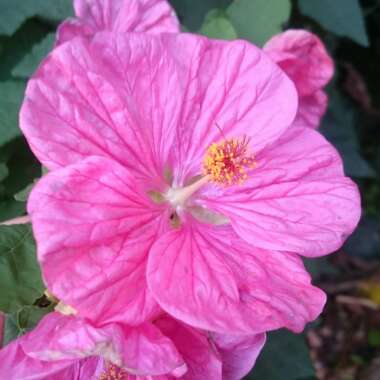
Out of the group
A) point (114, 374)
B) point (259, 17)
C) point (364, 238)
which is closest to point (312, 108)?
point (259, 17)

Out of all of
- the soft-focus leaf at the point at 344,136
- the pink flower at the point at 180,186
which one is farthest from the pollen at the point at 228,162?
→ the soft-focus leaf at the point at 344,136

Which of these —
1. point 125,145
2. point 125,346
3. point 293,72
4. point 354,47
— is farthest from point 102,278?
point 354,47

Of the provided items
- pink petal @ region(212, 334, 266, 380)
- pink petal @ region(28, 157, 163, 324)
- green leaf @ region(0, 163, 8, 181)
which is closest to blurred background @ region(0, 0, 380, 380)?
green leaf @ region(0, 163, 8, 181)

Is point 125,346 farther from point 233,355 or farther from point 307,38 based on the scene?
point 307,38

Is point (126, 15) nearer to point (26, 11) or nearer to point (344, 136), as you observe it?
point (26, 11)

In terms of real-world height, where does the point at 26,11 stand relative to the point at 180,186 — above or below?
above

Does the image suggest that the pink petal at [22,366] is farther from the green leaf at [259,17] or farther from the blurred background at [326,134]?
the green leaf at [259,17]
